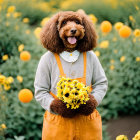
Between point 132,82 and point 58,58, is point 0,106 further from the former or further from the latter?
point 132,82

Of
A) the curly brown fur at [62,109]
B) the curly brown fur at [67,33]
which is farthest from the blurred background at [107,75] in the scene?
the curly brown fur at [67,33]

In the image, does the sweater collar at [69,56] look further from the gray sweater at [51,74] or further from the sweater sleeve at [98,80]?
the sweater sleeve at [98,80]

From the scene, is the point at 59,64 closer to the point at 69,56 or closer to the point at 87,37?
the point at 69,56

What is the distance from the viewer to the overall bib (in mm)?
1788

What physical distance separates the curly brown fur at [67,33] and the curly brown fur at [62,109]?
39cm

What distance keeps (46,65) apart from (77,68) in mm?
247

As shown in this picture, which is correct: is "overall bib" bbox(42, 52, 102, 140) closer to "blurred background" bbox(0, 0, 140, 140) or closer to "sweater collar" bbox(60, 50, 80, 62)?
"sweater collar" bbox(60, 50, 80, 62)

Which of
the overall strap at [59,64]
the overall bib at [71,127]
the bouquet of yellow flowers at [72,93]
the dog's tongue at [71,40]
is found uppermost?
the dog's tongue at [71,40]

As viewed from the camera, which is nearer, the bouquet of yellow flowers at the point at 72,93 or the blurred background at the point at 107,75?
the bouquet of yellow flowers at the point at 72,93

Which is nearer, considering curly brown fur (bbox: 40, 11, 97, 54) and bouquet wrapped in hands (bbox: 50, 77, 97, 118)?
bouquet wrapped in hands (bbox: 50, 77, 97, 118)

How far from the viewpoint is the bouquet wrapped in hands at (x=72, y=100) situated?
153 cm

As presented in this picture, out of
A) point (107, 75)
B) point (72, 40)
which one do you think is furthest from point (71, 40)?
point (107, 75)

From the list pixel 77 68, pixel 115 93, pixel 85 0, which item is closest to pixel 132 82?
pixel 115 93

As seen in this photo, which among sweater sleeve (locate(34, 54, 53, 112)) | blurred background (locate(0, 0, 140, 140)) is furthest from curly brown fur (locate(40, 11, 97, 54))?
blurred background (locate(0, 0, 140, 140))
